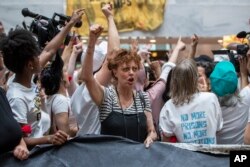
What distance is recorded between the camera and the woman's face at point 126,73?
3299 mm

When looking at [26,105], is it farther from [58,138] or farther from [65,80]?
[65,80]

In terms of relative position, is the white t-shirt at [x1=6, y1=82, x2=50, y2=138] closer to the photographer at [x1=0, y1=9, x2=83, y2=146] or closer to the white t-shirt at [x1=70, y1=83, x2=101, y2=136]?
the photographer at [x1=0, y1=9, x2=83, y2=146]

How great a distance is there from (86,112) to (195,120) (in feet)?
2.45

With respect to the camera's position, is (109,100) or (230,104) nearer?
(109,100)

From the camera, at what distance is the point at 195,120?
3.43 metres

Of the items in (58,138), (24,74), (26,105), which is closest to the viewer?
(58,138)

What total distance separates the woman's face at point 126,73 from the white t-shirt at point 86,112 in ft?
0.79

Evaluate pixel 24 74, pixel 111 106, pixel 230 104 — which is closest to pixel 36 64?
pixel 24 74

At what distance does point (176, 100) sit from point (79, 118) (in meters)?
0.69

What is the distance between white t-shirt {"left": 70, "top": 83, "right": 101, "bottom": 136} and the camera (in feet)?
11.0

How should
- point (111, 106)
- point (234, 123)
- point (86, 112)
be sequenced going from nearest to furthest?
point (111, 106), point (86, 112), point (234, 123)

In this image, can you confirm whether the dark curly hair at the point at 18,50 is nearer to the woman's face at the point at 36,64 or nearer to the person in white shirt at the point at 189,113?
the woman's face at the point at 36,64

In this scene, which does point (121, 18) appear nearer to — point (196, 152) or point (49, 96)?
point (49, 96)

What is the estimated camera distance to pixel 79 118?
134 inches
